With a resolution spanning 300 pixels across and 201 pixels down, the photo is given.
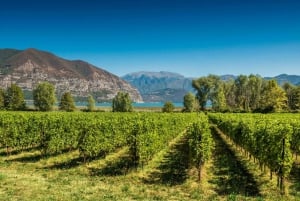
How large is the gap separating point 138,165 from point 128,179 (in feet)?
12.3

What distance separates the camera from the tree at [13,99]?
357 feet

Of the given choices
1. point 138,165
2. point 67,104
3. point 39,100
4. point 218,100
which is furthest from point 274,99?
point 138,165

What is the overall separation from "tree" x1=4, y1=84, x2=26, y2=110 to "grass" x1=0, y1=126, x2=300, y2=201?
85.3 meters

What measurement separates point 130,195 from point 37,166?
38.0 feet

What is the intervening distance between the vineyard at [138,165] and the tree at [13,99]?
3186 inches

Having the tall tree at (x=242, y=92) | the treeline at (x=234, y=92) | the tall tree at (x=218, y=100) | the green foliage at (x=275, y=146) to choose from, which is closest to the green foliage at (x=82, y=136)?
the green foliage at (x=275, y=146)

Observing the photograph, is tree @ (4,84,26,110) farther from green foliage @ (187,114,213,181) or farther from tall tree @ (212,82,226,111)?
green foliage @ (187,114,213,181)

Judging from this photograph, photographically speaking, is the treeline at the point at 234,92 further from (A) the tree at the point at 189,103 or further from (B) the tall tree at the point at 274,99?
(B) the tall tree at the point at 274,99

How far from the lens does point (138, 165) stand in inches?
998

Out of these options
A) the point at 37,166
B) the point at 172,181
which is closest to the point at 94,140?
the point at 37,166

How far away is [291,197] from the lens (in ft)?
57.8

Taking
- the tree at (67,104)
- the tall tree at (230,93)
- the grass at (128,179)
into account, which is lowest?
the grass at (128,179)

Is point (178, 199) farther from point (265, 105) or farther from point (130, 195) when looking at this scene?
point (265, 105)

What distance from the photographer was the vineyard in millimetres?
18216
